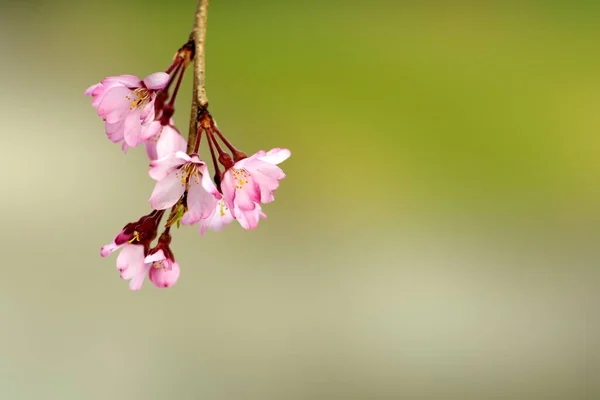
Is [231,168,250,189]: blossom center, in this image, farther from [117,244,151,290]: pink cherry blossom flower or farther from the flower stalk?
[117,244,151,290]: pink cherry blossom flower

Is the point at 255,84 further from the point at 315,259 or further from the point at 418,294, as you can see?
the point at 418,294

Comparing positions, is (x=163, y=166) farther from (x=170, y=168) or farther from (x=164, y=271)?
(x=164, y=271)

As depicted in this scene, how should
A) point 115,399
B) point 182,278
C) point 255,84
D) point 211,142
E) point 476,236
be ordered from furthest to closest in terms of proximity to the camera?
point 255,84, point 476,236, point 182,278, point 115,399, point 211,142

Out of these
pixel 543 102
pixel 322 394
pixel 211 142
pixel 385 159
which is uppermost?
pixel 543 102

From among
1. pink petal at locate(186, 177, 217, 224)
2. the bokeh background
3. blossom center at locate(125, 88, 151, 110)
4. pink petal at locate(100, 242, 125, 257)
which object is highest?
the bokeh background

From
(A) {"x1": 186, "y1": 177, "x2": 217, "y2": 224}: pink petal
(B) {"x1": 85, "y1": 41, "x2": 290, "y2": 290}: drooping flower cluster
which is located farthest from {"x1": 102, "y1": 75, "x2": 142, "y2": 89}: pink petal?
(A) {"x1": 186, "y1": 177, "x2": 217, "y2": 224}: pink petal

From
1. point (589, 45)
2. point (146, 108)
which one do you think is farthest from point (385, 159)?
point (146, 108)

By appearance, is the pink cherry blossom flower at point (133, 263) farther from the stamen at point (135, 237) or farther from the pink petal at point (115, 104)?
the pink petal at point (115, 104)

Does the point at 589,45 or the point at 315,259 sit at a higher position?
the point at 589,45
